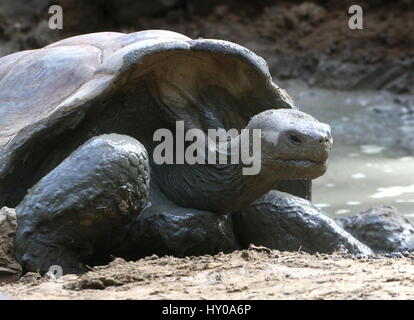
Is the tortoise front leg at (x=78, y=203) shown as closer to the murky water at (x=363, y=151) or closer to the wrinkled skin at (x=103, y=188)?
the wrinkled skin at (x=103, y=188)

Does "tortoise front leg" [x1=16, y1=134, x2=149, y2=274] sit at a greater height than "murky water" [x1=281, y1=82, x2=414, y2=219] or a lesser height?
greater

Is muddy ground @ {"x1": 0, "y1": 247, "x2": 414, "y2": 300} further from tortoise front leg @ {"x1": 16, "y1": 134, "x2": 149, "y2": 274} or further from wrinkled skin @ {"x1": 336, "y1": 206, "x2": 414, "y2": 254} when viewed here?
wrinkled skin @ {"x1": 336, "y1": 206, "x2": 414, "y2": 254}

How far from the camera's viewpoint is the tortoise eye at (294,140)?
164 inches

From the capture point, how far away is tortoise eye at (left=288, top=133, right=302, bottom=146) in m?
4.18

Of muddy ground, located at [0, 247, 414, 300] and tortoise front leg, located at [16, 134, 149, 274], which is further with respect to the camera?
tortoise front leg, located at [16, 134, 149, 274]

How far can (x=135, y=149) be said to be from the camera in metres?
4.25

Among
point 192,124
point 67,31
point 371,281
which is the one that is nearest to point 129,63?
point 192,124

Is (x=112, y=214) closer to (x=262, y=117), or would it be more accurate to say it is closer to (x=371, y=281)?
(x=262, y=117)

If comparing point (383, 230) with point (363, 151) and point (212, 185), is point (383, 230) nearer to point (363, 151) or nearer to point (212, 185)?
point (212, 185)

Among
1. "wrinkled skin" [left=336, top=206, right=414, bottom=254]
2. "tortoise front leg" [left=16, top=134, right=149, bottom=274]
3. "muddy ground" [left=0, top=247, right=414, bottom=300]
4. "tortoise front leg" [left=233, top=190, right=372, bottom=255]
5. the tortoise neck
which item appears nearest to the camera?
"muddy ground" [left=0, top=247, right=414, bottom=300]

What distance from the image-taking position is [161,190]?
4.83m

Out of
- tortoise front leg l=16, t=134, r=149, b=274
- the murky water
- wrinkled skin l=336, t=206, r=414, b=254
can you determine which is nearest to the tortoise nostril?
tortoise front leg l=16, t=134, r=149, b=274
